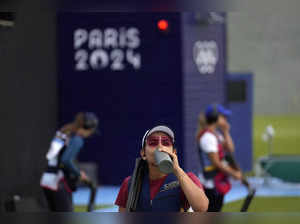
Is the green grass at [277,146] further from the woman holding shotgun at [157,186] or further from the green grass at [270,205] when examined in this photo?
the woman holding shotgun at [157,186]

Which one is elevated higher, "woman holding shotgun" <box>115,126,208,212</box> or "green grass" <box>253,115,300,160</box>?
"woman holding shotgun" <box>115,126,208,212</box>

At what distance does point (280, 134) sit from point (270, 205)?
19.7 metres

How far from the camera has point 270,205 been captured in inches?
504

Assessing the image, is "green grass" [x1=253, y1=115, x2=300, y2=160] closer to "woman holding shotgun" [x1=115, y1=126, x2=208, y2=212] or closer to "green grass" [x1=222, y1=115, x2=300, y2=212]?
"green grass" [x1=222, y1=115, x2=300, y2=212]

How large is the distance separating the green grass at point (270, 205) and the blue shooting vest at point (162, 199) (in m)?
7.82

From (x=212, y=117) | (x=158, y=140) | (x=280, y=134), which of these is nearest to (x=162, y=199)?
(x=158, y=140)

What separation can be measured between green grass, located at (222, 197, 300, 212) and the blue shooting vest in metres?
7.82

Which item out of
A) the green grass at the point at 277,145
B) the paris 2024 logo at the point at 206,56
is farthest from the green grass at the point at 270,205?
the paris 2024 logo at the point at 206,56

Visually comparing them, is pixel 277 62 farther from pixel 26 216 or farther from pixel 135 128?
pixel 26 216

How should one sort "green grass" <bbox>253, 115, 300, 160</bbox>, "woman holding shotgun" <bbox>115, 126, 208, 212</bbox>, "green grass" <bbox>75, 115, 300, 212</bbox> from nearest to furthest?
"woman holding shotgun" <bbox>115, 126, 208, 212</bbox> < "green grass" <bbox>75, 115, 300, 212</bbox> < "green grass" <bbox>253, 115, 300, 160</bbox>

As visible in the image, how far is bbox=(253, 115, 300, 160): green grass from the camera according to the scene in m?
26.4

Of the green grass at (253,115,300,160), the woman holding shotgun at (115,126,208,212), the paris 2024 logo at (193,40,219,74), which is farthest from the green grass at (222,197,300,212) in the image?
the green grass at (253,115,300,160)

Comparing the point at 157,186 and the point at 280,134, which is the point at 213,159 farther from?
the point at 280,134

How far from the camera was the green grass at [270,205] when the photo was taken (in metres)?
12.1
